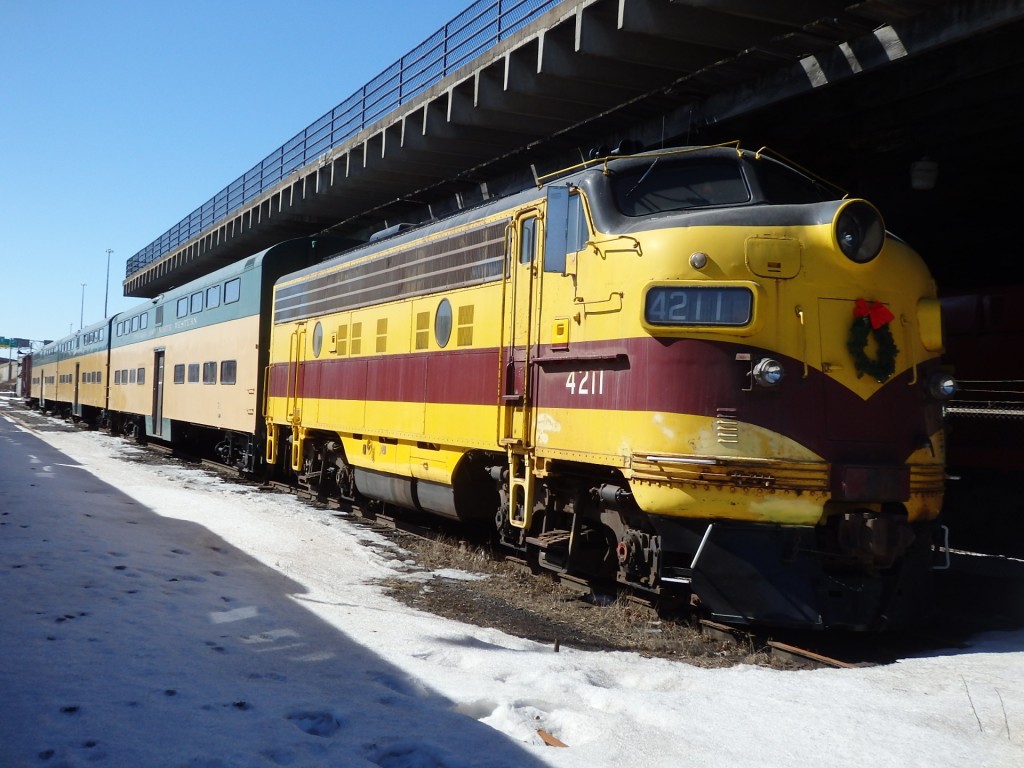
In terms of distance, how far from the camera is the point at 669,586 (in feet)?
24.9

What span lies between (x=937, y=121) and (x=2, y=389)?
111878mm

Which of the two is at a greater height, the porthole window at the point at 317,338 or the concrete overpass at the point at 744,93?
the concrete overpass at the point at 744,93

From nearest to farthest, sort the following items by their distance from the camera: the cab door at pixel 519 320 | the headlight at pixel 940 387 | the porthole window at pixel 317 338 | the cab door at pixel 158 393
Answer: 1. the headlight at pixel 940 387
2. the cab door at pixel 519 320
3. the porthole window at pixel 317 338
4. the cab door at pixel 158 393

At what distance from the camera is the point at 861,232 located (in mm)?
7066

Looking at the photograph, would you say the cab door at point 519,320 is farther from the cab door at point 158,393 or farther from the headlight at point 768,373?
the cab door at point 158,393

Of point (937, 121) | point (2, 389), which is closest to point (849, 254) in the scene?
point (937, 121)

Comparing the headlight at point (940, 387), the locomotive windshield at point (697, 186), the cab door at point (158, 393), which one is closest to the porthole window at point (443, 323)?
the locomotive windshield at point (697, 186)

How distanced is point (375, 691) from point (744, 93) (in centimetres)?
1035

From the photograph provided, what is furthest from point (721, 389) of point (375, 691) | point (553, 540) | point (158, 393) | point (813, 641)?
point (158, 393)

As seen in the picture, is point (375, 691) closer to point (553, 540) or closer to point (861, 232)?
point (553, 540)

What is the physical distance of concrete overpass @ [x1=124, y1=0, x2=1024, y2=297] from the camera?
1087 centimetres

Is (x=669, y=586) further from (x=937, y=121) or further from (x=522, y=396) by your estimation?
(x=937, y=121)

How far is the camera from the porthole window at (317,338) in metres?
14.0

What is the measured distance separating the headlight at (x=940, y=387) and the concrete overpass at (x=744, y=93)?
4280mm
